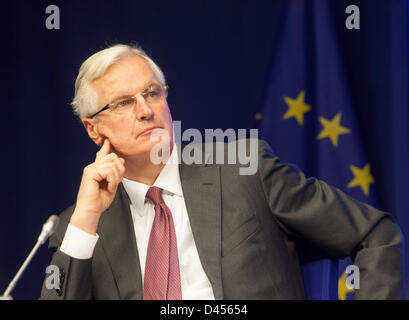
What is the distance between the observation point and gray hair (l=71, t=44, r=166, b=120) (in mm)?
2188

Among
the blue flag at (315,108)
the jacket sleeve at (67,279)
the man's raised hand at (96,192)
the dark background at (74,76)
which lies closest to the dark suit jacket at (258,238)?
the jacket sleeve at (67,279)

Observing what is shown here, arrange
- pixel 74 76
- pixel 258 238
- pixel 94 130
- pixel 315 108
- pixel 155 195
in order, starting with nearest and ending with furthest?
1. pixel 258 238
2. pixel 155 195
3. pixel 94 130
4. pixel 315 108
5. pixel 74 76

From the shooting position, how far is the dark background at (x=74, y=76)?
9.93ft

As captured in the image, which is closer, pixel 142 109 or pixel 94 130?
pixel 142 109

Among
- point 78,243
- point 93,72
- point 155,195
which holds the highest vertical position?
point 93,72

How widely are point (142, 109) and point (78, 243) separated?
0.52 meters

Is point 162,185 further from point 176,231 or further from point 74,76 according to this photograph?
point 74,76

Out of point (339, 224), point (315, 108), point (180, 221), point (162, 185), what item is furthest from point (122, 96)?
point (315, 108)

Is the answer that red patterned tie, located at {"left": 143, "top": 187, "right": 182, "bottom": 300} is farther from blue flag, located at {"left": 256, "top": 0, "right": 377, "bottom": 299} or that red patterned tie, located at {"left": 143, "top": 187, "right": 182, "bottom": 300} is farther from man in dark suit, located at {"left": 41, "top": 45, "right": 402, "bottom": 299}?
blue flag, located at {"left": 256, "top": 0, "right": 377, "bottom": 299}

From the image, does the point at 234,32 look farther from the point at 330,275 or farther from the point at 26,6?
the point at 330,275

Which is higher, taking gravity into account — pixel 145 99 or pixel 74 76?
pixel 74 76

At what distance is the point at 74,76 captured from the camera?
3047 millimetres

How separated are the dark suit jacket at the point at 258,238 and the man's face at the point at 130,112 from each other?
213mm

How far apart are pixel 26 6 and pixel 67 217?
4.49ft
